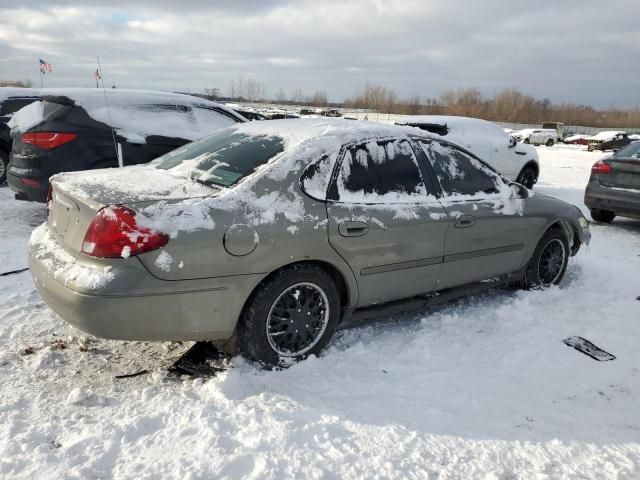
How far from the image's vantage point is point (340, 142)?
360 cm

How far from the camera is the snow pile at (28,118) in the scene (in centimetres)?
627

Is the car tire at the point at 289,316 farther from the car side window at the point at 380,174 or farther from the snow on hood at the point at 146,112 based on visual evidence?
the snow on hood at the point at 146,112

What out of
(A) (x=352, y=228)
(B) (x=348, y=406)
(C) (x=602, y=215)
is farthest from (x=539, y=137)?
(B) (x=348, y=406)

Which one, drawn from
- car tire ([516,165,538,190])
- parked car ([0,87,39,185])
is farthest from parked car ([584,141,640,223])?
parked car ([0,87,39,185])

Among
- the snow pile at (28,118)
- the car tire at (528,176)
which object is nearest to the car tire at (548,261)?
Answer: the snow pile at (28,118)

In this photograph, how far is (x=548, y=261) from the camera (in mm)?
5008

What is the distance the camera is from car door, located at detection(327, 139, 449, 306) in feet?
11.3

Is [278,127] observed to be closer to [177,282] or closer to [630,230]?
[177,282]

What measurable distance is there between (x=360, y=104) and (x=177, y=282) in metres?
95.2

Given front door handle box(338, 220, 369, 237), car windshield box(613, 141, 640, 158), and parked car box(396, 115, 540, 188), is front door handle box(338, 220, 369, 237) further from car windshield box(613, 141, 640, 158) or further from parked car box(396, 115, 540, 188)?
parked car box(396, 115, 540, 188)

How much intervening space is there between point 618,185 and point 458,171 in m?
5.24

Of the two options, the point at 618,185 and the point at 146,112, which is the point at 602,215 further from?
the point at 146,112

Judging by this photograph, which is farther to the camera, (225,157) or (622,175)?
(622,175)

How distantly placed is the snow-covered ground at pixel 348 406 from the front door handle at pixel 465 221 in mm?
758
